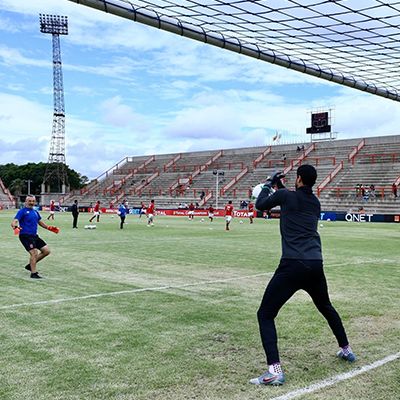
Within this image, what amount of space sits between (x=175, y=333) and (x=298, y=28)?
34.2 ft

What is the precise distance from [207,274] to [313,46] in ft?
27.0

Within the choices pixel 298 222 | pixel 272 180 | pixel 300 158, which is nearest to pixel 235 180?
pixel 300 158

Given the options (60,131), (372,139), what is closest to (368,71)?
(372,139)

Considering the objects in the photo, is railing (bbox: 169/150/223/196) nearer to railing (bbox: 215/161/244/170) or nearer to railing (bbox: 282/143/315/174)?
railing (bbox: 215/161/244/170)

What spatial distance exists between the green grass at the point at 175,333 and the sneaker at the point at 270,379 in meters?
0.09

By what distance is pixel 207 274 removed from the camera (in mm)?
11477

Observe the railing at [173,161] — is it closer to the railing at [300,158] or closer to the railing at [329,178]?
the railing at [300,158]

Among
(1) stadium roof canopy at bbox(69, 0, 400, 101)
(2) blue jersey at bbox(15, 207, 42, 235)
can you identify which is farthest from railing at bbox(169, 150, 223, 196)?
(2) blue jersey at bbox(15, 207, 42, 235)

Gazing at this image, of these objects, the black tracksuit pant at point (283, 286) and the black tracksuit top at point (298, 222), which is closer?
the black tracksuit pant at point (283, 286)

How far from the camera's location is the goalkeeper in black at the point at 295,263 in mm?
4930

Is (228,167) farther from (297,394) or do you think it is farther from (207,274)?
(297,394)

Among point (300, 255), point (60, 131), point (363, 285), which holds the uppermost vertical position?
point (60, 131)

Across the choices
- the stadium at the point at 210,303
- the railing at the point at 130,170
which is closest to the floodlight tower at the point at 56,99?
the railing at the point at 130,170

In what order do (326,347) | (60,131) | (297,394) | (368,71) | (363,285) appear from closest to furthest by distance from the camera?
1. (297,394)
2. (326,347)
3. (363,285)
4. (368,71)
5. (60,131)
